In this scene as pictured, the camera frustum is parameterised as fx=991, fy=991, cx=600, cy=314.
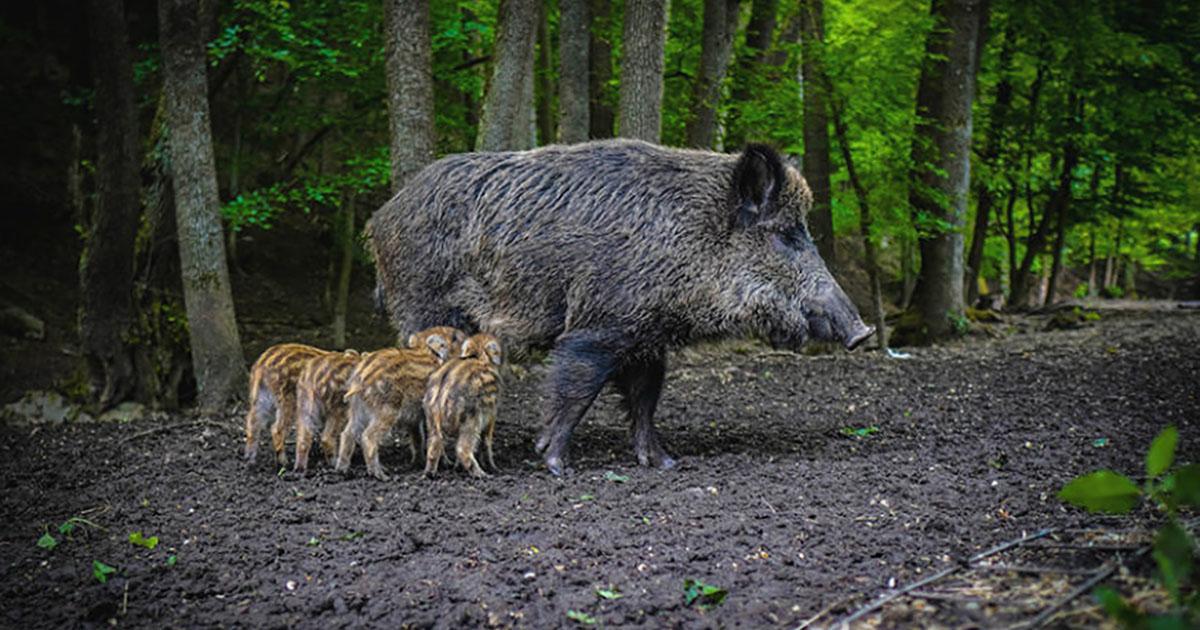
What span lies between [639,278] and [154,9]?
8.81m

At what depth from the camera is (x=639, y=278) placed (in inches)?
233

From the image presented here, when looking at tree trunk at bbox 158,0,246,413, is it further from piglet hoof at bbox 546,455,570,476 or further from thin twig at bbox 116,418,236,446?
piglet hoof at bbox 546,455,570,476

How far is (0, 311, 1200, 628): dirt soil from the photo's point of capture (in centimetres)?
377

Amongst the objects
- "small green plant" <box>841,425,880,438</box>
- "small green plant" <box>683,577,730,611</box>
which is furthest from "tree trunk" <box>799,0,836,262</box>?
"small green plant" <box>683,577,730,611</box>

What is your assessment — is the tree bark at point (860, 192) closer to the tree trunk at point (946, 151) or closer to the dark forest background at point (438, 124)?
the dark forest background at point (438, 124)

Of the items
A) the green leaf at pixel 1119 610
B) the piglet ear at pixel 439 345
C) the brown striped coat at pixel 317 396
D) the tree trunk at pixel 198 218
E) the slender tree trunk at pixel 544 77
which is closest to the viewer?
the green leaf at pixel 1119 610

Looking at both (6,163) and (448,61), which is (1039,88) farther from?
(6,163)

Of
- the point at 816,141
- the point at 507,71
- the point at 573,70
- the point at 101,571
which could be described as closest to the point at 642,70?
the point at 507,71

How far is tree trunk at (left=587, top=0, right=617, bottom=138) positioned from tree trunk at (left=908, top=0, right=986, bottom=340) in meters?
3.60

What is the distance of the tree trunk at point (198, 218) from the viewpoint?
304 inches

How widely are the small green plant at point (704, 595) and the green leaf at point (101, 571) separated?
234cm

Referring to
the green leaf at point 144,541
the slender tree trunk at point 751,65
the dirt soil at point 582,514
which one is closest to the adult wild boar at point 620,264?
the dirt soil at point 582,514

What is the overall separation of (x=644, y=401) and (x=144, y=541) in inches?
119

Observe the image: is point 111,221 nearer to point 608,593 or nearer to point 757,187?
point 757,187
